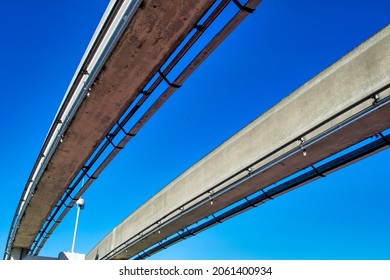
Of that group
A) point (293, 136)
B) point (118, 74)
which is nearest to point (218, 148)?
point (293, 136)

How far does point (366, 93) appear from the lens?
628cm

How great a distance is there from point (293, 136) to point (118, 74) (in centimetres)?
373

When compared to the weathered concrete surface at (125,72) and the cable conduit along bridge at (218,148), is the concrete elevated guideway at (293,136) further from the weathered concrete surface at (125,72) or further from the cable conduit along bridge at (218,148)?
the weathered concrete surface at (125,72)

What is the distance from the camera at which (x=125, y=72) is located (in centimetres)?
625

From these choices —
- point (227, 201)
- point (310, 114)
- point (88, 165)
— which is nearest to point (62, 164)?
point (88, 165)

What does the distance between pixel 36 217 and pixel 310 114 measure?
10106 millimetres

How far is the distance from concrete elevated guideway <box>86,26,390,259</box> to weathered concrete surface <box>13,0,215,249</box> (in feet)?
10.2

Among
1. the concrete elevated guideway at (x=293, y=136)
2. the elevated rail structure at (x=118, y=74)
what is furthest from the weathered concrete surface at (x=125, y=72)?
the concrete elevated guideway at (x=293, y=136)

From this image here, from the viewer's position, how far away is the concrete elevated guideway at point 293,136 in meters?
6.36

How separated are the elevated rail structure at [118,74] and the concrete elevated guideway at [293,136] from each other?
2.53m

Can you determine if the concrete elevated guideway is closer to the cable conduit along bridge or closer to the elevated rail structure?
the cable conduit along bridge

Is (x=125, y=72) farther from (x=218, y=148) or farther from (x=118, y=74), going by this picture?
(x=218, y=148)
